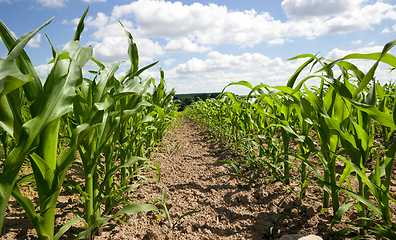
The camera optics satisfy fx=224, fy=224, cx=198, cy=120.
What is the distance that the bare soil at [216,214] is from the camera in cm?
129

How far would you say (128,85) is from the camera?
4.14 ft

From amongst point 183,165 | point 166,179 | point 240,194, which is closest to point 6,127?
point 240,194

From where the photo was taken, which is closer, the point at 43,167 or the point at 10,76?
the point at 10,76

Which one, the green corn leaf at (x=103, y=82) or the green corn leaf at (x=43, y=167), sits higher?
the green corn leaf at (x=103, y=82)

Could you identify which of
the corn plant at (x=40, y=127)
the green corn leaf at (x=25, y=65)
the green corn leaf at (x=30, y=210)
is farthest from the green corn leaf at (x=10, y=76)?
the green corn leaf at (x=30, y=210)

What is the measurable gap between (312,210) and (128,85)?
4.37 ft

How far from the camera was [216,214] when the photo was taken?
1.54m

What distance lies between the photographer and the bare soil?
4.23 feet

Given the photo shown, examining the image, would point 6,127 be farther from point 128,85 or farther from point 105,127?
point 128,85

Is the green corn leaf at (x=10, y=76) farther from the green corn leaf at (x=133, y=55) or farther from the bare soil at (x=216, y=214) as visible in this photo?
the bare soil at (x=216, y=214)

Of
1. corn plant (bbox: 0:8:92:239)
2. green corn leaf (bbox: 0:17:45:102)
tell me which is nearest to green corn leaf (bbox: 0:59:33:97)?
corn plant (bbox: 0:8:92:239)

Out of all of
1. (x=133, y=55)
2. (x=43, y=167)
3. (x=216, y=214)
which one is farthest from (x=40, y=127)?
(x=216, y=214)

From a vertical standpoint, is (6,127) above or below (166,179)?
above

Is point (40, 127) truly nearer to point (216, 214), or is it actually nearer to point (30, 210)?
point (30, 210)
